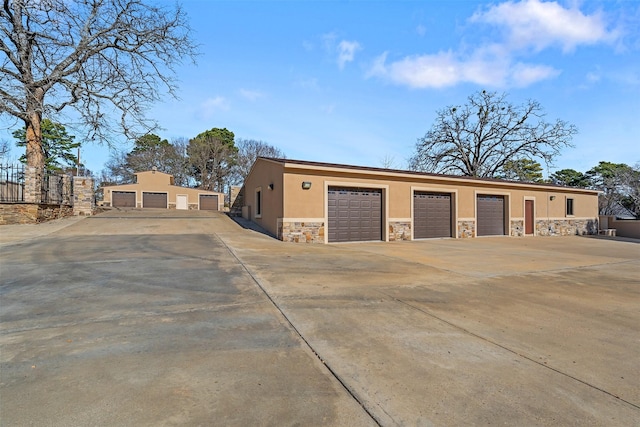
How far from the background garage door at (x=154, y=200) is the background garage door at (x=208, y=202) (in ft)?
11.0

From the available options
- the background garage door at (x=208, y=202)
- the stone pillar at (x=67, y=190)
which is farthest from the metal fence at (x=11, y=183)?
the background garage door at (x=208, y=202)

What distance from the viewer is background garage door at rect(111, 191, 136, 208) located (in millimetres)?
29125

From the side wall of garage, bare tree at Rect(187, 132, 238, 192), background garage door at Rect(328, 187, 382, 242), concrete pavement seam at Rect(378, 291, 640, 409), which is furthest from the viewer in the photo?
bare tree at Rect(187, 132, 238, 192)

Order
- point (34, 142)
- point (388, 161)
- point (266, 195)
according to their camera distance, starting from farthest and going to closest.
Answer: point (388, 161) < point (34, 142) < point (266, 195)

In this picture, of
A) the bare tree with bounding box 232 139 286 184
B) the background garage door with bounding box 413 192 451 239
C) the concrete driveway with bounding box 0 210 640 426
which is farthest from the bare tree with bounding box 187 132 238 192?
the concrete driveway with bounding box 0 210 640 426

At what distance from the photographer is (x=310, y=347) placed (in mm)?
2961

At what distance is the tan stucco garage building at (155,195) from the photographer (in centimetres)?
2927

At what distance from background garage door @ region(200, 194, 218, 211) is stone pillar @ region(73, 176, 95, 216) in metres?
15.0

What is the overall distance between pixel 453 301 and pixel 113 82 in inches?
758

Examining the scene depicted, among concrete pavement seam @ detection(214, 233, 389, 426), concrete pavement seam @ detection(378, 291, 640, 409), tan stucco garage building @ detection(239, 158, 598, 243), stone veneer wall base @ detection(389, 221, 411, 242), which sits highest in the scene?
tan stucco garage building @ detection(239, 158, 598, 243)

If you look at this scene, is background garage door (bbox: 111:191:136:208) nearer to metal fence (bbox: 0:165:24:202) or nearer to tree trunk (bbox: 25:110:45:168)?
tree trunk (bbox: 25:110:45:168)

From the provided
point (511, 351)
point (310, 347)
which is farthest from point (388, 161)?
point (310, 347)

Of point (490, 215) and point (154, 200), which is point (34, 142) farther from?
point (490, 215)

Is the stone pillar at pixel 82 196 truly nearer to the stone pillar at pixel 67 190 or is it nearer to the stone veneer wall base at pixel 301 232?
the stone pillar at pixel 67 190
